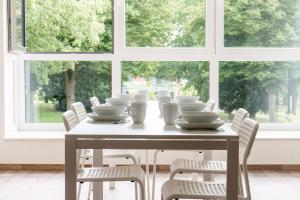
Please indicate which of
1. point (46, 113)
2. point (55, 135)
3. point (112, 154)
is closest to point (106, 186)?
point (112, 154)

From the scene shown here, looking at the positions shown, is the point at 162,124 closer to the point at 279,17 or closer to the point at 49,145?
the point at 49,145

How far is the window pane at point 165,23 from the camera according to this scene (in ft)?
17.0

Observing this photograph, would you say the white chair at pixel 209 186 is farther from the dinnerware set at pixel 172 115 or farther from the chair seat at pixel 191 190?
the dinnerware set at pixel 172 115

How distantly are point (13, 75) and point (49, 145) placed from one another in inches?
34.0

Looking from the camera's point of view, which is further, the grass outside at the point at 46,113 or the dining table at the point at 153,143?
the grass outside at the point at 46,113

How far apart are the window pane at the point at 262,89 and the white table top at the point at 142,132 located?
8.92 ft

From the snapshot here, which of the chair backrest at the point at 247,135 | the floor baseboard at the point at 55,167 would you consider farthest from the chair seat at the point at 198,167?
the floor baseboard at the point at 55,167

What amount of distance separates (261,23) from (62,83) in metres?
2.22

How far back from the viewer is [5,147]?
4.95m

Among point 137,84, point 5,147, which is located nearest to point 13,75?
point 5,147

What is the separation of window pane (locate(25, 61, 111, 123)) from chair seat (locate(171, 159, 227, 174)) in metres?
2.29

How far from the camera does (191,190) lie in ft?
8.09

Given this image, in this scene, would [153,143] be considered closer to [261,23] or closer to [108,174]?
[108,174]

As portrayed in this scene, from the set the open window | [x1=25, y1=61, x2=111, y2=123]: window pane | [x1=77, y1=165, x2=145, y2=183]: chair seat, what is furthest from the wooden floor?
the open window
